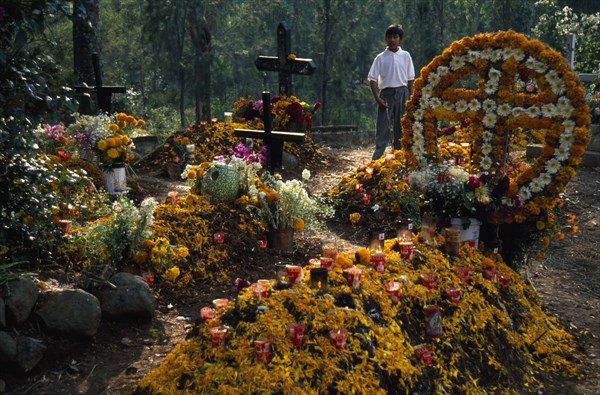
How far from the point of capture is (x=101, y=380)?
4367mm

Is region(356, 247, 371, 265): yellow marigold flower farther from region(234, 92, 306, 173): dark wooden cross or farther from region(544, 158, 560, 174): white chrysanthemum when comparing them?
region(234, 92, 306, 173): dark wooden cross

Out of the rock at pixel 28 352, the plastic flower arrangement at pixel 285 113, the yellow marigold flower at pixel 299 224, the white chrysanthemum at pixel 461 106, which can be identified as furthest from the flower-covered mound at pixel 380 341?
the plastic flower arrangement at pixel 285 113

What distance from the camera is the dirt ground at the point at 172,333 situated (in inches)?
172

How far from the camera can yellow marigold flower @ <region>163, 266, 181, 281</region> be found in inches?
228

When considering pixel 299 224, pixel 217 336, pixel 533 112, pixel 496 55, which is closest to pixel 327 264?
pixel 217 336

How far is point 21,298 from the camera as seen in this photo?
457 centimetres

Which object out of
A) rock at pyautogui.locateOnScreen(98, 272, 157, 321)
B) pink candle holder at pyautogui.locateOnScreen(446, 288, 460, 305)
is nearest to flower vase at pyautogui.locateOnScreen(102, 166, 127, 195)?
rock at pyautogui.locateOnScreen(98, 272, 157, 321)

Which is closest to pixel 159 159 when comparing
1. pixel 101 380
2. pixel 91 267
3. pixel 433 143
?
pixel 433 143

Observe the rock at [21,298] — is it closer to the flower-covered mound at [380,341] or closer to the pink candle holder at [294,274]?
the flower-covered mound at [380,341]

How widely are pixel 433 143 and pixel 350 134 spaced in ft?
25.3

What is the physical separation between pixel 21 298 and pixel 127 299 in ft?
2.62

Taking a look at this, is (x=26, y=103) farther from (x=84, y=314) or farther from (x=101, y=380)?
(x=101, y=380)

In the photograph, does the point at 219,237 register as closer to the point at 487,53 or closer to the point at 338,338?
the point at 338,338

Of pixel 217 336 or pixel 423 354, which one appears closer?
pixel 217 336
